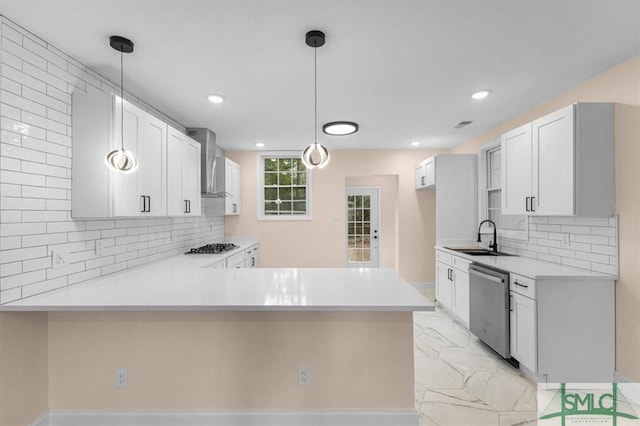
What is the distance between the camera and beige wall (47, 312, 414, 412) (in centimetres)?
213

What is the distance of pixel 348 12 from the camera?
1826 millimetres

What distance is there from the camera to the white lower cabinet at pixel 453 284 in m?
3.77

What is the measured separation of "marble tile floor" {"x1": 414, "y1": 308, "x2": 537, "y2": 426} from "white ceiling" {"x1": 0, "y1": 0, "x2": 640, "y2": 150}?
8.67ft

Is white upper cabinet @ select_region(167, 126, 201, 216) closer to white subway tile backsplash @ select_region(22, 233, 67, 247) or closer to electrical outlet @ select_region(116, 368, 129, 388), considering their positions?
white subway tile backsplash @ select_region(22, 233, 67, 247)

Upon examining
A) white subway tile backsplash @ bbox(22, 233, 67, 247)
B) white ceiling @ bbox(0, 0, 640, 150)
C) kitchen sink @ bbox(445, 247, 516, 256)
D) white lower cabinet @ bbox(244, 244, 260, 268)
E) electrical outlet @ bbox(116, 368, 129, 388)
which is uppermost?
white ceiling @ bbox(0, 0, 640, 150)

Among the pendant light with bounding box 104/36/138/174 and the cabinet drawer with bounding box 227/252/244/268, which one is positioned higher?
the pendant light with bounding box 104/36/138/174

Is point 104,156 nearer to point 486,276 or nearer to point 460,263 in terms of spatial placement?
point 486,276

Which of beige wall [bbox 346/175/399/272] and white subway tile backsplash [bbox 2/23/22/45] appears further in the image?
beige wall [bbox 346/175/399/272]

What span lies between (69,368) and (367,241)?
584cm

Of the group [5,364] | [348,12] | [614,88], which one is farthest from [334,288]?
[614,88]

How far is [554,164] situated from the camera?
274cm

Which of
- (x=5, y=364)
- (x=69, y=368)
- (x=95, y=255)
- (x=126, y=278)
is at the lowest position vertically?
(x=69, y=368)

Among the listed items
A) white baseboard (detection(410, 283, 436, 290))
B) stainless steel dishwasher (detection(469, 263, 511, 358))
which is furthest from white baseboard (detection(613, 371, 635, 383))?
white baseboard (detection(410, 283, 436, 290))

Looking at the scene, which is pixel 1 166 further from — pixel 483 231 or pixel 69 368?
pixel 483 231
